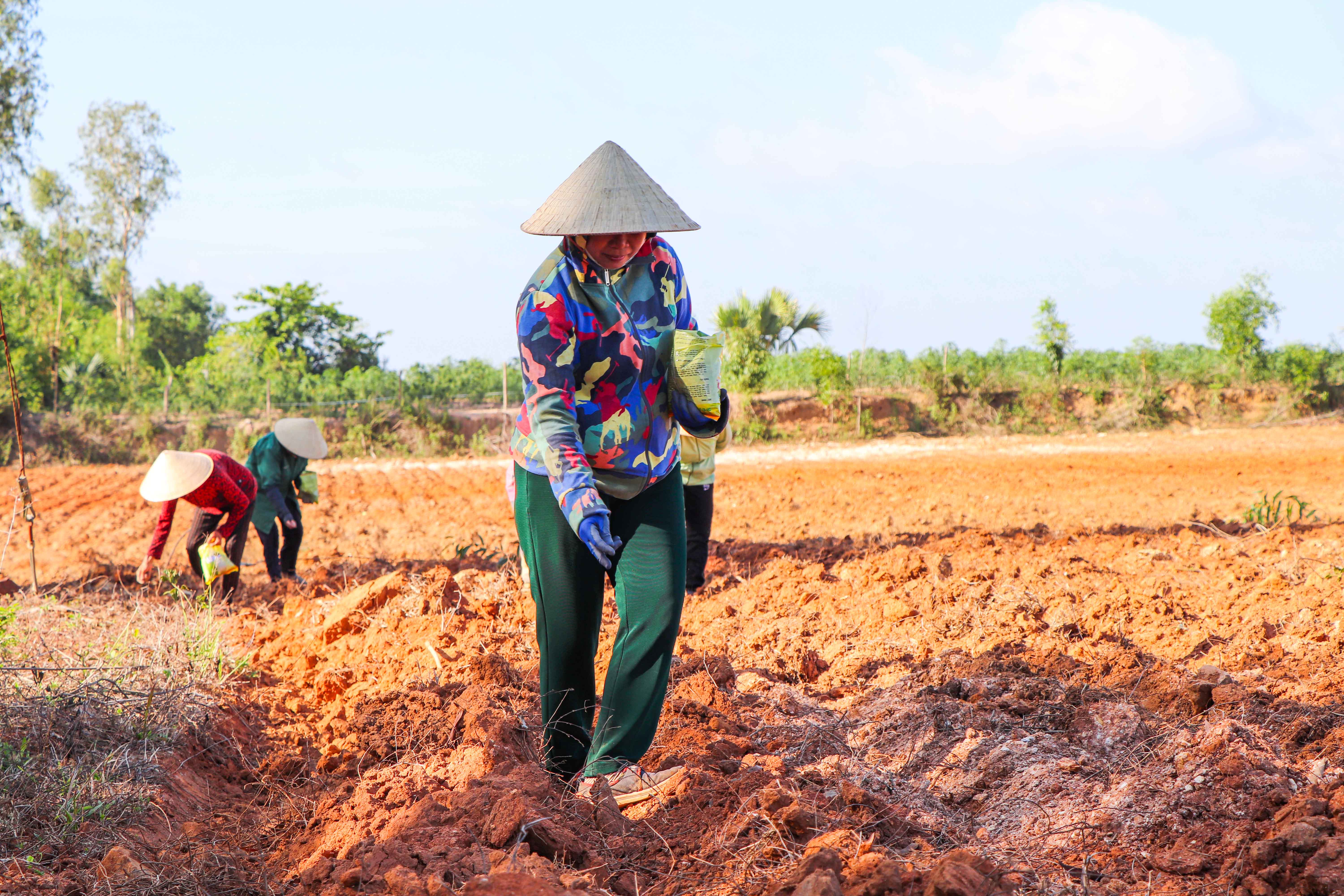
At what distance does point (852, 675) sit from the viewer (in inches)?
179

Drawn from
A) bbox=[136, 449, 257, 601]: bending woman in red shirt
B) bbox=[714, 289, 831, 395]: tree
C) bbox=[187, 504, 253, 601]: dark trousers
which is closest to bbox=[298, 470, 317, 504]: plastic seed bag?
bbox=[136, 449, 257, 601]: bending woman in red shirt

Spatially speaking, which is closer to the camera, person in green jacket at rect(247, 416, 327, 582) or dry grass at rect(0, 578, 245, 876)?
dry grass at rect(0, 578, 245, 876)

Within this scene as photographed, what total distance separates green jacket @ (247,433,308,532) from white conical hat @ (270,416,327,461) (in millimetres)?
62

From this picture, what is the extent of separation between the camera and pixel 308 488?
746cm

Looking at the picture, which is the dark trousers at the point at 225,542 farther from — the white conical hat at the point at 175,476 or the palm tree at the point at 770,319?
the palm tree at the point at 770,319

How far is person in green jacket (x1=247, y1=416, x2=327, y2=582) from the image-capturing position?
6961 millimetres

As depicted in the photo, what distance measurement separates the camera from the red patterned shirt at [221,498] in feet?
19.9

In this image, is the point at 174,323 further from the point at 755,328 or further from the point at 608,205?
the point at 608,205

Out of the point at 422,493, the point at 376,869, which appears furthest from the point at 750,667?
the point at 422,493

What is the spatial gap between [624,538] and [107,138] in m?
34.9

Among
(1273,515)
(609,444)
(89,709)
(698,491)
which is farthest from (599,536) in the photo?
(1273,515)

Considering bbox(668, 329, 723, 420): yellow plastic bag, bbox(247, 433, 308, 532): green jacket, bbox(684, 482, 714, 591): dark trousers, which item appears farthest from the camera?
bbox(247, 433, 308, 532): green jacket

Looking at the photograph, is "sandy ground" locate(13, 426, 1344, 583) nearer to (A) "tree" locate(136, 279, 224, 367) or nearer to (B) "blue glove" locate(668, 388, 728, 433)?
(B) "blue glove" locate(668, 388, 728, 433)

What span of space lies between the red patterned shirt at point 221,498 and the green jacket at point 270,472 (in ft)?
1.91
